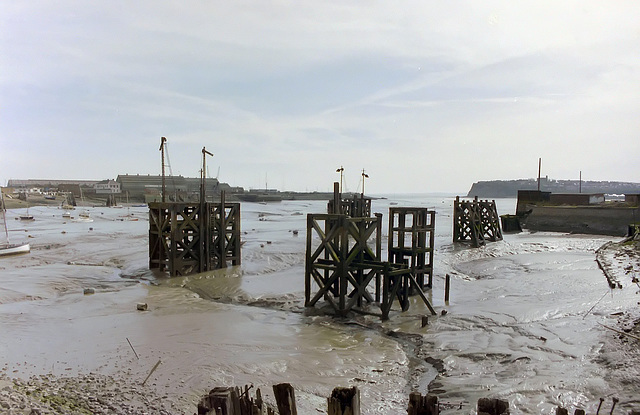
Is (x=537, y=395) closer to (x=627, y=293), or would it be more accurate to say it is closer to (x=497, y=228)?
(x=627, y=293)

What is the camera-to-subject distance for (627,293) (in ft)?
44.7

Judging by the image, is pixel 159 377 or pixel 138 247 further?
pixel 138 247

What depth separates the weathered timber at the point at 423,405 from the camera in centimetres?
402

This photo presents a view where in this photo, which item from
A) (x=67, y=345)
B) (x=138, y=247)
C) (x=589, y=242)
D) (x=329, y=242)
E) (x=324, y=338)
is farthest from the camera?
(x=589, y=242)

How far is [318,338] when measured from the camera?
10.5m

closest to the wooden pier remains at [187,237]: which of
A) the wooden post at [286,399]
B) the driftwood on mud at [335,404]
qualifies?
the driftwood on mud at [335,404]

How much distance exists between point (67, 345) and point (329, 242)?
23.5 feet

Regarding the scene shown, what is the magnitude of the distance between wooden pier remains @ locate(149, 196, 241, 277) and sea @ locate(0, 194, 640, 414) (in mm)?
877

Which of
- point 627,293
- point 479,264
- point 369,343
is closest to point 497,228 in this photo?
point 479,264

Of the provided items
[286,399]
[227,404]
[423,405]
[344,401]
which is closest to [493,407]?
[423,405]

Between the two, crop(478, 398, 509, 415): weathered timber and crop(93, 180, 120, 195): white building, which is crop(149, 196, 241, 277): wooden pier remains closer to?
crop(478, 398, 509, 415): weathered timber

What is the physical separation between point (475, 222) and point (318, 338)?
75.0 feet

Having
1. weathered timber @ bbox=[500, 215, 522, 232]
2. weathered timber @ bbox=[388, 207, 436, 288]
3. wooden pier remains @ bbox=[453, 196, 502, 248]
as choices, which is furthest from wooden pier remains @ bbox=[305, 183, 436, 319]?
weathered timber @ bbox=[500, 215, 522, 232]

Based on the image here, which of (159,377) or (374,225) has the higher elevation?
(374,225)
